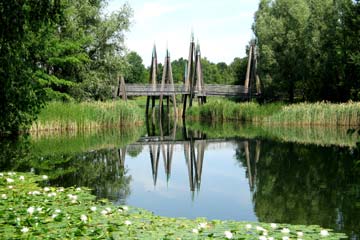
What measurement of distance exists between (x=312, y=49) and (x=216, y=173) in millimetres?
21681

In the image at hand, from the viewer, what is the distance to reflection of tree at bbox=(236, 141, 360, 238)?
6980mm

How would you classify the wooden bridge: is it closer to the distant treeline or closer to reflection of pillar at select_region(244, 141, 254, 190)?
the distant treeline

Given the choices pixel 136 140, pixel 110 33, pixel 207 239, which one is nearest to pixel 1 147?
pixel 136 140

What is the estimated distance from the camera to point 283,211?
7391mm

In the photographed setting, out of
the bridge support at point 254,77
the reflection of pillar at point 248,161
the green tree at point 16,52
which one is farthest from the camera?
the bridge support at point 254,77

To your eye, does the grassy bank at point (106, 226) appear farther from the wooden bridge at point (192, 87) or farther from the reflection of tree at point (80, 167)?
the wooden bridge at point (192, 87)

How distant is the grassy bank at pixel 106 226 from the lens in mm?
4828

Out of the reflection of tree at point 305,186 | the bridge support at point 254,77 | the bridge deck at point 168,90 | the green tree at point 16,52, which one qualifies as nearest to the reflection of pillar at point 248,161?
the reflection of tree at point 305,186

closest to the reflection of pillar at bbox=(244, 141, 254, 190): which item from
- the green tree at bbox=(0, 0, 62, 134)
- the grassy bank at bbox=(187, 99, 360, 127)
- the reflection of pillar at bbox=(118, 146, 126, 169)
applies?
the reflection of pillar at bbox=(118, 146, 126, 169)

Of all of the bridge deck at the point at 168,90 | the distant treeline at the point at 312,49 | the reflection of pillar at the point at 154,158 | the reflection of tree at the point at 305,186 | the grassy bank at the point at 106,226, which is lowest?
the reflection of pillar at the point at 154,158

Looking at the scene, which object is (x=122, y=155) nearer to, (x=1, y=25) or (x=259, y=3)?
(x=1, y=25)

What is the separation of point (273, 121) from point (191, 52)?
10.4 meters

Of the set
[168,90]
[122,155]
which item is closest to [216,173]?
[122,155]

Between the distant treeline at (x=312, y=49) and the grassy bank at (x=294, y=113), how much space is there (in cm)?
319
